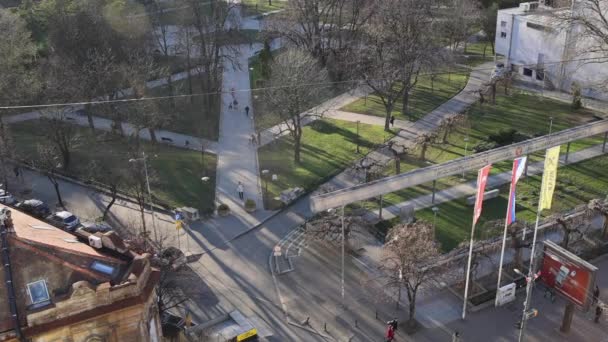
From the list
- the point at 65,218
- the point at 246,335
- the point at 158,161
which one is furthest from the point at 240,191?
the point at 246,335

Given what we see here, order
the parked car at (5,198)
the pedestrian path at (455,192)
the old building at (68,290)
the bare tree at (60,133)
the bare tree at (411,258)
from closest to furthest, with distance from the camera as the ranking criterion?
the old building at (68,290), the parked car at (5,198), the bare tree at (411,258), the pedestrian path at (455,192), the bare tree at (60,133)

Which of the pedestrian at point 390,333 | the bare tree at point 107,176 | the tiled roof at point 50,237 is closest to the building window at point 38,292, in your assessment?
the tiled roof at point 50,237

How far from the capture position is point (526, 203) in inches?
→ 1764

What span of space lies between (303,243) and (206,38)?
31.1 meters

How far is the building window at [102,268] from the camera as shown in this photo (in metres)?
21.5

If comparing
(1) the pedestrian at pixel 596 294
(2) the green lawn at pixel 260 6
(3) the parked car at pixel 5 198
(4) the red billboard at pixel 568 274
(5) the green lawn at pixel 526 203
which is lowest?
(1) the pedestrian at pixel 596 294

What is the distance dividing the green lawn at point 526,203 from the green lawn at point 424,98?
17.6m

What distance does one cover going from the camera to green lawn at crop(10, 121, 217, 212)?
47.7m

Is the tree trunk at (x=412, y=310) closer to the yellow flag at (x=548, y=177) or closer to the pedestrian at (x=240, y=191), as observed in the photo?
the yellow flag at (x=548, y=177)

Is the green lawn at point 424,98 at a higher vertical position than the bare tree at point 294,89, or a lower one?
lower

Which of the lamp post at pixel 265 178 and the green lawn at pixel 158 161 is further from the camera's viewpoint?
the lamp post at pixel 265 178

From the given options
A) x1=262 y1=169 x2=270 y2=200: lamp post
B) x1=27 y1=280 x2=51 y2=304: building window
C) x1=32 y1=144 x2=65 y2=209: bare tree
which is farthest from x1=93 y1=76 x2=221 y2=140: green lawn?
x1=27 y1=280 x2=51 y2=304: building window

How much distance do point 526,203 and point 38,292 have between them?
113 feet

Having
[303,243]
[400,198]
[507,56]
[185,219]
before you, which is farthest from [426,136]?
[507,56]
